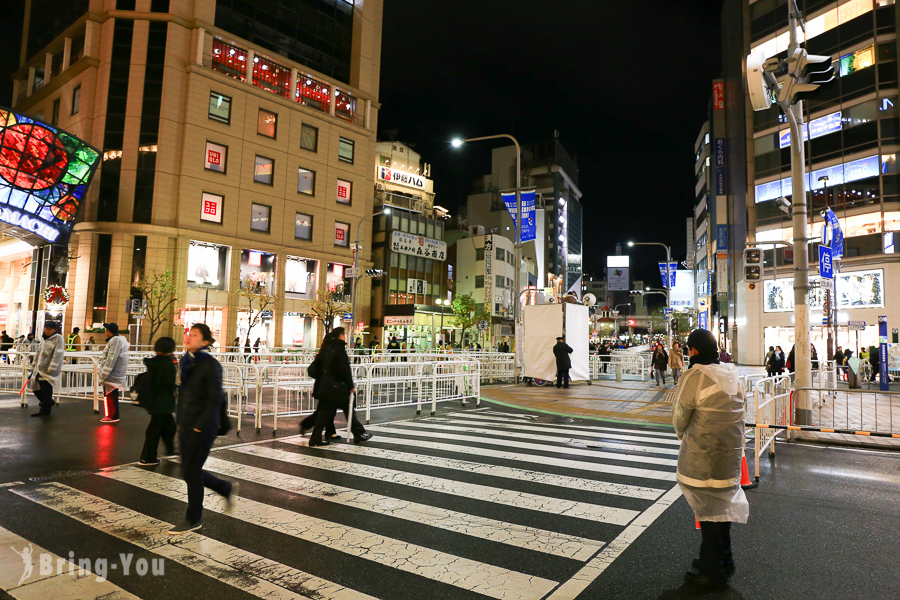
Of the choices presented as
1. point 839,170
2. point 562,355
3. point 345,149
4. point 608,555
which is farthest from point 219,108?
point 839,170

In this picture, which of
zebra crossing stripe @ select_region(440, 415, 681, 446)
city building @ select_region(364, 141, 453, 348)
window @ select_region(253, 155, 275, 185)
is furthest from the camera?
city building @ select_region(364, 141, 453, 348)

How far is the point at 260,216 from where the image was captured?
1676 inches

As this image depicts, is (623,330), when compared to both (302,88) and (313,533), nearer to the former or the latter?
(302,88)

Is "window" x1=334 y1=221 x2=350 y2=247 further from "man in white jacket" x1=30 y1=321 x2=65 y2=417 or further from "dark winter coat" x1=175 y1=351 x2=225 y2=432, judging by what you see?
"dark winter coat" x1=175 y1=351 x2=225 y2=432

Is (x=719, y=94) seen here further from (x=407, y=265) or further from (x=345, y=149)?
(x=345, y=149)

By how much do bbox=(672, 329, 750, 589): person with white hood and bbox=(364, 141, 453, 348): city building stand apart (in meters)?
46.6

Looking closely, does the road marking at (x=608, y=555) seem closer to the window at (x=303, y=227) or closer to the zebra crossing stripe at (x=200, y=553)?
the zebra crossing stripe at (x=200, y=553)

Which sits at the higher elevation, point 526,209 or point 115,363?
point 526,209

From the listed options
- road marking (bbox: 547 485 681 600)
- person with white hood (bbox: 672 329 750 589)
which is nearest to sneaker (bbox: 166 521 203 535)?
road marking (bbox: 547 485 681 600)

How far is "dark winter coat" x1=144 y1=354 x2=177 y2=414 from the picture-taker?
711 centimetres

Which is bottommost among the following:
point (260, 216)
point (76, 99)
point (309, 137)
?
point (260, 216)

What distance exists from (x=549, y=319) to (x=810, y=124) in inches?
1422

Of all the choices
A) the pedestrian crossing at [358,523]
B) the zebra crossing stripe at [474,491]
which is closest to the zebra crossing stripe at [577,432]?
the pedestrian crossing at [358,523]

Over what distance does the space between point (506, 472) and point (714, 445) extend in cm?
372
